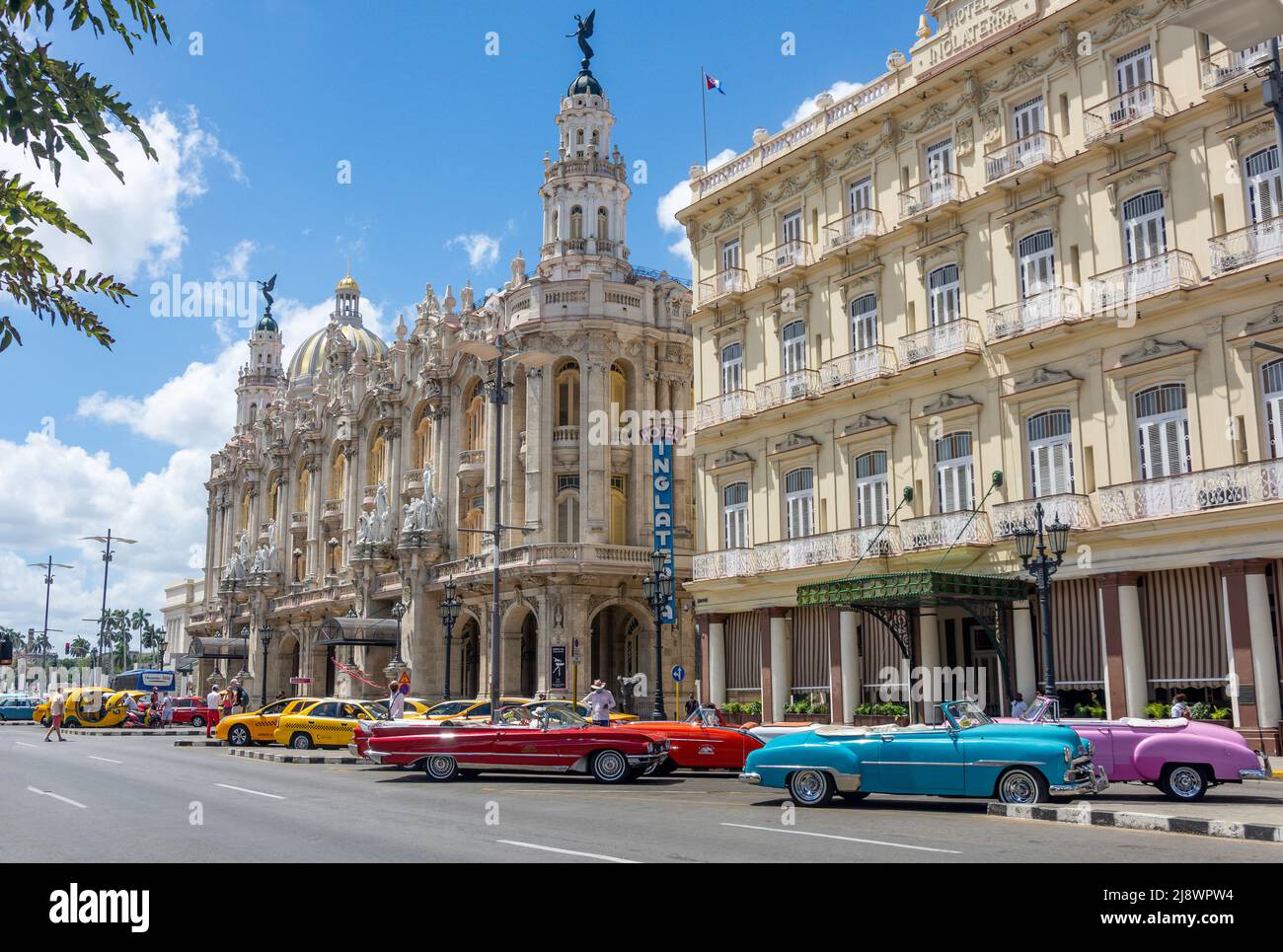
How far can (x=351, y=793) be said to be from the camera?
17.9m

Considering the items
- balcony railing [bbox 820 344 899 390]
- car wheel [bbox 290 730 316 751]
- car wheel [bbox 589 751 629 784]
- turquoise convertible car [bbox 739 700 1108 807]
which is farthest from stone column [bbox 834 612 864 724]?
car wheel [bbox 290 730 316 751]

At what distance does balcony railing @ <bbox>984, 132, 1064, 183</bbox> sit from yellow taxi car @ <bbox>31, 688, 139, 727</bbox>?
4022 cm

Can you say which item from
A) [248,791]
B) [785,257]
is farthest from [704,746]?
[785,257]

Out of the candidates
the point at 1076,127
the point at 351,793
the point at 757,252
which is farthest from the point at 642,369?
the point at 351,793

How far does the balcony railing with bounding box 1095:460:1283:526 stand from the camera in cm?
2083

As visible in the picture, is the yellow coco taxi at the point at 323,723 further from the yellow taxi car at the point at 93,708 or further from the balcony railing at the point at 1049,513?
the yellow taxi car at the point at 93,708

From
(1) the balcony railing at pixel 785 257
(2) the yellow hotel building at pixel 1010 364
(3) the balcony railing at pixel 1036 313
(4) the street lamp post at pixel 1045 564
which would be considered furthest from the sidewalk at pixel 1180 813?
(1) the balcony railing at pixel 785 257

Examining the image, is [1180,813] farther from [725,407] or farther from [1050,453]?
[725,407]

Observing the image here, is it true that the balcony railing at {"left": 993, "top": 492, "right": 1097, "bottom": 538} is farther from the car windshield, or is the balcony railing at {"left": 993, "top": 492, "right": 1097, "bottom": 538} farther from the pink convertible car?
the car windshield

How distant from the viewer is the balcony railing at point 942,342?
26.6 metres

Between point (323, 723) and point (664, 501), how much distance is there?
53.1 feet

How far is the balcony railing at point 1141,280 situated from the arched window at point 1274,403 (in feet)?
7.09

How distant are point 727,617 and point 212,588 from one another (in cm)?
6243

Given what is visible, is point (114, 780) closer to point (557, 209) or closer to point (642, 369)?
point (642, 369)
